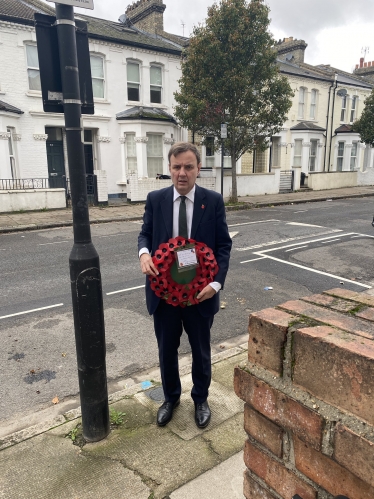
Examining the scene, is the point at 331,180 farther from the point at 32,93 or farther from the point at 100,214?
the point at 32,93

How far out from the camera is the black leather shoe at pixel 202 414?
287 centimetres

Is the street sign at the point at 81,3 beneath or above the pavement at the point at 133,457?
above

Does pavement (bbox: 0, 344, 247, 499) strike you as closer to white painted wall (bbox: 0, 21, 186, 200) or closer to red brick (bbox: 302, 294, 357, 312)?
red brick (bbox: 302, 294, 357, 312)

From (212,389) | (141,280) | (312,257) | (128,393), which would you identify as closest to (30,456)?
(128,393)

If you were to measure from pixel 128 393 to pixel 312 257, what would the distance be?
20.3ft

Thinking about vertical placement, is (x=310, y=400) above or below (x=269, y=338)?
below

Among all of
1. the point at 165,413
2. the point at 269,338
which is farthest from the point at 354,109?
the point at 269,338

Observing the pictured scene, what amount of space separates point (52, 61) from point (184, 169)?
42.4 inches

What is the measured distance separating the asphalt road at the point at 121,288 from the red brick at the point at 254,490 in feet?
7.97

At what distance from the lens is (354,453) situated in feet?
3.36

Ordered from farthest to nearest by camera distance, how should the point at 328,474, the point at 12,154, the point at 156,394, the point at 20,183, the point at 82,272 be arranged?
the point at 12,154 < the point at 20,183 < the point at 156,394 < the point at 82,272 < the point at 328,474

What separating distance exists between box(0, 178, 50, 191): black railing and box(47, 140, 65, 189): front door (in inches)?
43.9

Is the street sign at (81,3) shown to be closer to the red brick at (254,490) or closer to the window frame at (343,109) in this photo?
the red brick at (254,490)

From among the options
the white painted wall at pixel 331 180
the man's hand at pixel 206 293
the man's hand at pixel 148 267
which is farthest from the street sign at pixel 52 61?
the white painted wall at pixel 331 180
